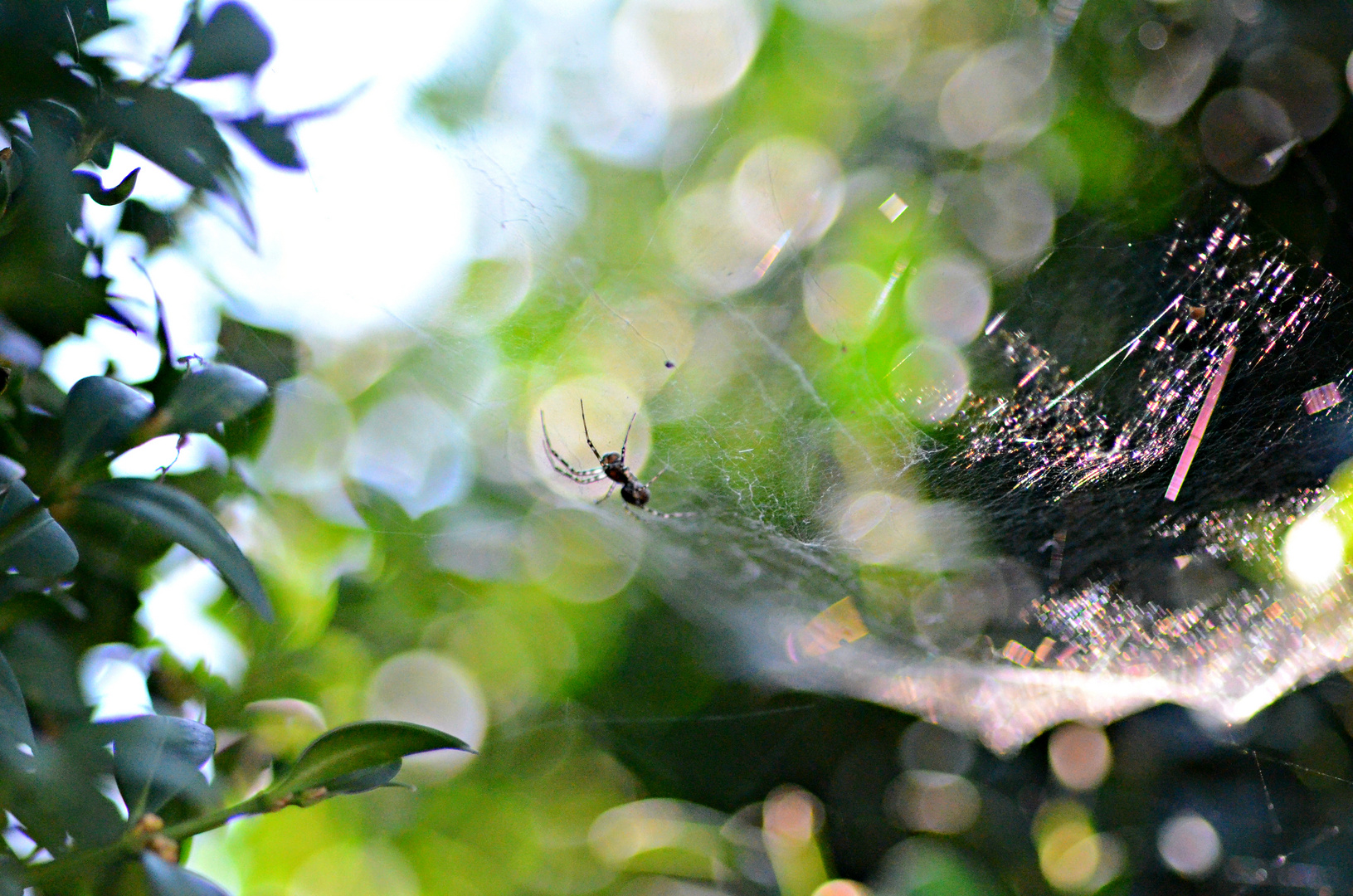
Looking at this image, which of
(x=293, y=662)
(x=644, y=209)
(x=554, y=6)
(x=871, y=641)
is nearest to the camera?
(x=293, y=662)

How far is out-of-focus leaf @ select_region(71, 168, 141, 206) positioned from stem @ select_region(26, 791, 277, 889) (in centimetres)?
35

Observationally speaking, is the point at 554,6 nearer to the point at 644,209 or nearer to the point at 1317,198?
the point at 644,209

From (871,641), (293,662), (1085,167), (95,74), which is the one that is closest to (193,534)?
(95,74)

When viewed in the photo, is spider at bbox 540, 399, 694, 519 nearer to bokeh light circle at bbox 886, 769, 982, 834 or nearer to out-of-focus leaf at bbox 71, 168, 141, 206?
bokeh light circle at bbox 886, 769, 982, 834

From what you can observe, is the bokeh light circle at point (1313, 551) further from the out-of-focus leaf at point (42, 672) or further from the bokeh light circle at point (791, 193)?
the out-of-focus leaf at point (42, 672)

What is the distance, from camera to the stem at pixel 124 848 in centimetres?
36

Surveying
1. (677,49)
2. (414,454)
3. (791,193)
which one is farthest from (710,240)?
(414,454)

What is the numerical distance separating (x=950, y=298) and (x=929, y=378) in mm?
124

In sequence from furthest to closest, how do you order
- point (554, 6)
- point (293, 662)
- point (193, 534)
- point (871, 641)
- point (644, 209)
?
point (871, 641) < point (644, 209) < point (554, 6) < point (293, 662) < point (193, 534)

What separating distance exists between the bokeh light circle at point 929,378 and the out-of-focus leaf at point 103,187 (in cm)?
94

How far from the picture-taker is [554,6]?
2.97 ft

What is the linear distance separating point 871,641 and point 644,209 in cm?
99

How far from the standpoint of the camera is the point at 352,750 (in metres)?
0.39

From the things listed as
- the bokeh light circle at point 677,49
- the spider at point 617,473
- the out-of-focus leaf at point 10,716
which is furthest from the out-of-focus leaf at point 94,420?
the spider at point 617,473
